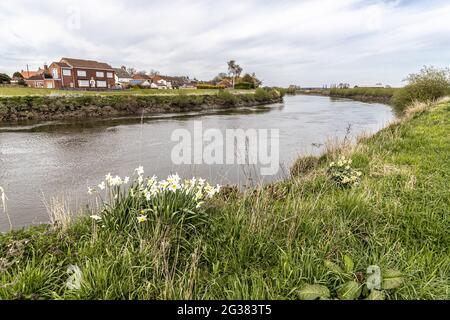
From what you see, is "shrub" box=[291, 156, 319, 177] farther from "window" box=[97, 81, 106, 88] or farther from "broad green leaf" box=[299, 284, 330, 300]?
"window" box=[97, 81, 106, 88]

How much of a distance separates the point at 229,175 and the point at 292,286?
5.93 metres

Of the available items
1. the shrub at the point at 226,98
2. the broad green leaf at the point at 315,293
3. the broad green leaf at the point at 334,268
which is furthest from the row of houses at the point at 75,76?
the broad green leaf at the point at 315,293

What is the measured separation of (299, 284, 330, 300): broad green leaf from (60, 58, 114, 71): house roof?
57.8m

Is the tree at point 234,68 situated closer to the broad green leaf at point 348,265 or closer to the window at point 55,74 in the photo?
the window at point 55,74

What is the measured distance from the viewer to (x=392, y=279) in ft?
7.55

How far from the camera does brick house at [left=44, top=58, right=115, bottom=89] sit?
4972 centimetres

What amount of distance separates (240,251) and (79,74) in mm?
57609

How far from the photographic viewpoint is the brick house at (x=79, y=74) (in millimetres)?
49719

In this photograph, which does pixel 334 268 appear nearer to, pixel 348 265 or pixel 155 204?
pixel 348 265

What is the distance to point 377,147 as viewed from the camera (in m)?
7.95

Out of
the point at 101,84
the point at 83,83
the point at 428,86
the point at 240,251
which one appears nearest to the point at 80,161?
the point at 240,251
